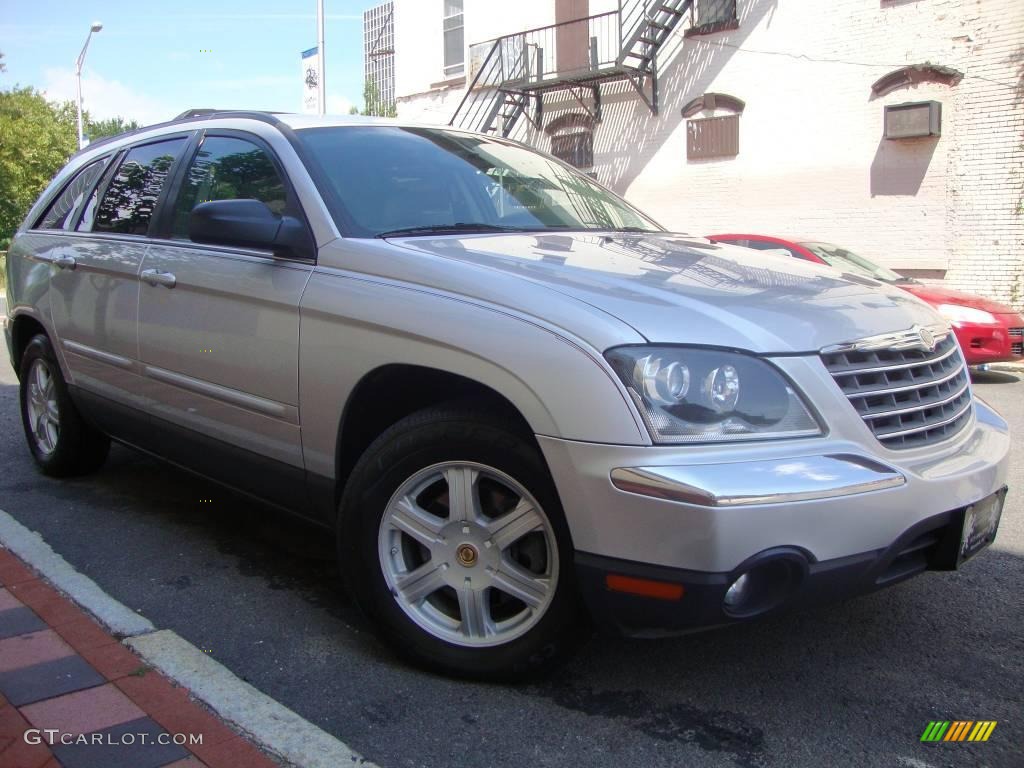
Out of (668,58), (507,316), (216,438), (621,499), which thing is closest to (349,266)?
(507,316)

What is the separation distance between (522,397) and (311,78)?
687 inches

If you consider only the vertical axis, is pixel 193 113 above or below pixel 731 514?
above

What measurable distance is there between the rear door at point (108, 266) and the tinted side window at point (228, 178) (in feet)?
0.71

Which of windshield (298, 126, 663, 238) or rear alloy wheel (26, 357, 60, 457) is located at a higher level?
windshield (298, 126, 663, 238)

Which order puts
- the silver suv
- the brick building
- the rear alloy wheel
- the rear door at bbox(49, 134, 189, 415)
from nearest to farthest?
the silver suv → the rear door at bbox(49, 134, 189, 415) → the rear alloy wheel → the brick building

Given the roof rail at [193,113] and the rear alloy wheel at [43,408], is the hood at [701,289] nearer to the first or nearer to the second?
the roof rail at [193,113]

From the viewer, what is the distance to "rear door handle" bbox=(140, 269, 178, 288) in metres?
3.84

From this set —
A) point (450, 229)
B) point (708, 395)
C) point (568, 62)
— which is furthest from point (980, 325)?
point (568, 62)

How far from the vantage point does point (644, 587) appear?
2428 millimetres

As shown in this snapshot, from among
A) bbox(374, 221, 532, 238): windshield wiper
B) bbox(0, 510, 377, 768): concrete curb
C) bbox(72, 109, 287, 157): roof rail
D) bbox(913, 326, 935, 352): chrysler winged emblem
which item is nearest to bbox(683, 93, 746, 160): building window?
bbox(72, 109, 287, 157): roof rail

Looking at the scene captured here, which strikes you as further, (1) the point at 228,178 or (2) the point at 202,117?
(2) the point at 202,117

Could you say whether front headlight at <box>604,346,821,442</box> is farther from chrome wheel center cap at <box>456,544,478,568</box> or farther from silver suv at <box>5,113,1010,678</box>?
chrome wheel center cap at <box>456,544,478,568</box>

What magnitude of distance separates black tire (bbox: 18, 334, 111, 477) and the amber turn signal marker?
11.4 feet

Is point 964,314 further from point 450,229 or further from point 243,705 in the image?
point 243,705
